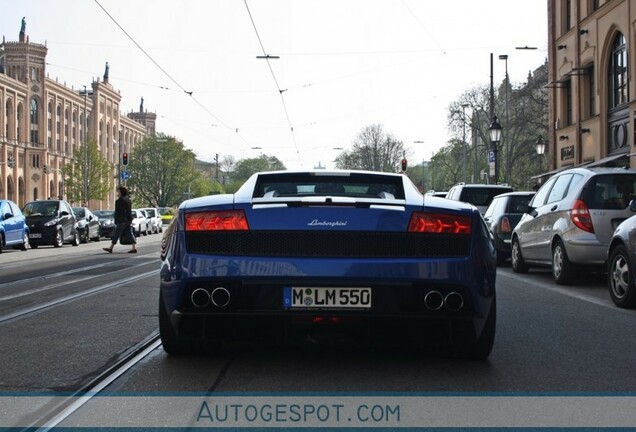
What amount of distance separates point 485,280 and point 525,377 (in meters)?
0.62

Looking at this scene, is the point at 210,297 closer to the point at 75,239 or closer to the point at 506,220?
the point at 506,220

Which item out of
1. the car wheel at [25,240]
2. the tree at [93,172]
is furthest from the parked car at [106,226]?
the tree at [93,172]

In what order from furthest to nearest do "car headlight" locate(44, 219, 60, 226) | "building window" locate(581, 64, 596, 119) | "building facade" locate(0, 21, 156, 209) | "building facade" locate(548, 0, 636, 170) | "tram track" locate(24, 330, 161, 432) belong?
"building facade" locate(0, 21, 156, 209)
"building window" locate(581, 64, 596, 119)
"car headlight" locate(44, 219, 60, 226)
"building facade" locate(548, 0, 636, 170)
"tram track" locate(24, 330, 161, 432)

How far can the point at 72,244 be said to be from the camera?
28.9m

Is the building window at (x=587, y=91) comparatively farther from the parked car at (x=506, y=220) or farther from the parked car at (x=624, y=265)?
the parked car at (x=624, y=265)

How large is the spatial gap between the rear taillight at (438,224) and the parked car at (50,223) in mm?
23474

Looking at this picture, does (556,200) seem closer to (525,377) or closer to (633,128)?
(525,377)

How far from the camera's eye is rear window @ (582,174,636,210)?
10.3 meters

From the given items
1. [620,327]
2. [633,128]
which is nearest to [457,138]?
[633,128]

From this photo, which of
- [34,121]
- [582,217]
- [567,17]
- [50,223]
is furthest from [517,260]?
[34,121]

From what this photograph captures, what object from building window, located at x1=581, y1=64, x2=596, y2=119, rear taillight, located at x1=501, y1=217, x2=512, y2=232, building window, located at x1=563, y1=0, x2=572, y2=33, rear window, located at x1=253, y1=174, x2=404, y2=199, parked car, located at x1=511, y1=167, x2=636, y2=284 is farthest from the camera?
building window, located at x1=563, y1=0, x2=572, y2=33

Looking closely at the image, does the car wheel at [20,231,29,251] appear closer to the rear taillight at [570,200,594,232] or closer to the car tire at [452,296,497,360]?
the rear taillight at [570,200,594,232]

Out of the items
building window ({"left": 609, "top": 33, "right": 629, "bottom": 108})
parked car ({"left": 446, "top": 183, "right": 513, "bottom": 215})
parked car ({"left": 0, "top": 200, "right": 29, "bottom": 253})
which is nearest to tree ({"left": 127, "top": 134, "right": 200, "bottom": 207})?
parked car ({"left": 0, "top": 200, "right": 29, "bottom": 253})

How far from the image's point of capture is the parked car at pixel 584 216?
10.2 m
